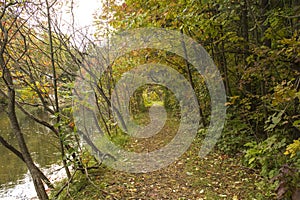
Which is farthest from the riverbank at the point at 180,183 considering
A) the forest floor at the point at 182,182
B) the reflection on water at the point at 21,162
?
the reflection on water at the point at 21,162

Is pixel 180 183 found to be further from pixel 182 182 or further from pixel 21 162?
pixel 21 162

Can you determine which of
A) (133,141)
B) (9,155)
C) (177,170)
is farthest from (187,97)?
(9,155)

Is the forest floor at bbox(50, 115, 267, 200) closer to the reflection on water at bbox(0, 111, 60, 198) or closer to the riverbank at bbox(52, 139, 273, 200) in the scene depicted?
the riverbank at bbox(52, 139, 273, 200)

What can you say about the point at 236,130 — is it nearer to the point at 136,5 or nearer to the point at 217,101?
the point at 217,101

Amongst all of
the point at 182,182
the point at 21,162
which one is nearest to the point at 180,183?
the point at 182,182

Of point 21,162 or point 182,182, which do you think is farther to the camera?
point 21,162

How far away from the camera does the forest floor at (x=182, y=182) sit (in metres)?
3.15

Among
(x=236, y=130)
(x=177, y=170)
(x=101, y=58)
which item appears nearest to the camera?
(x=177, y=170)

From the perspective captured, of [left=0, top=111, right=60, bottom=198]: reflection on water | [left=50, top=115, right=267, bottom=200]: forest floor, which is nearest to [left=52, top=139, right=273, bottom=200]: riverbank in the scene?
[left=50, top=115, right=267, bottom=200]: forest floor

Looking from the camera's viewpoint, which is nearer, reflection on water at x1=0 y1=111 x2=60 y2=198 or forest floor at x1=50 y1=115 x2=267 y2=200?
forest floor at x1=50 y1=115 x2=267 y2=200

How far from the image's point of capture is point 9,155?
8633 millimetres

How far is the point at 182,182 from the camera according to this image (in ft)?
11.7

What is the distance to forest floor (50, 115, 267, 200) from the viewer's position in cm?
315

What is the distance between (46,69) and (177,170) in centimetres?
312
